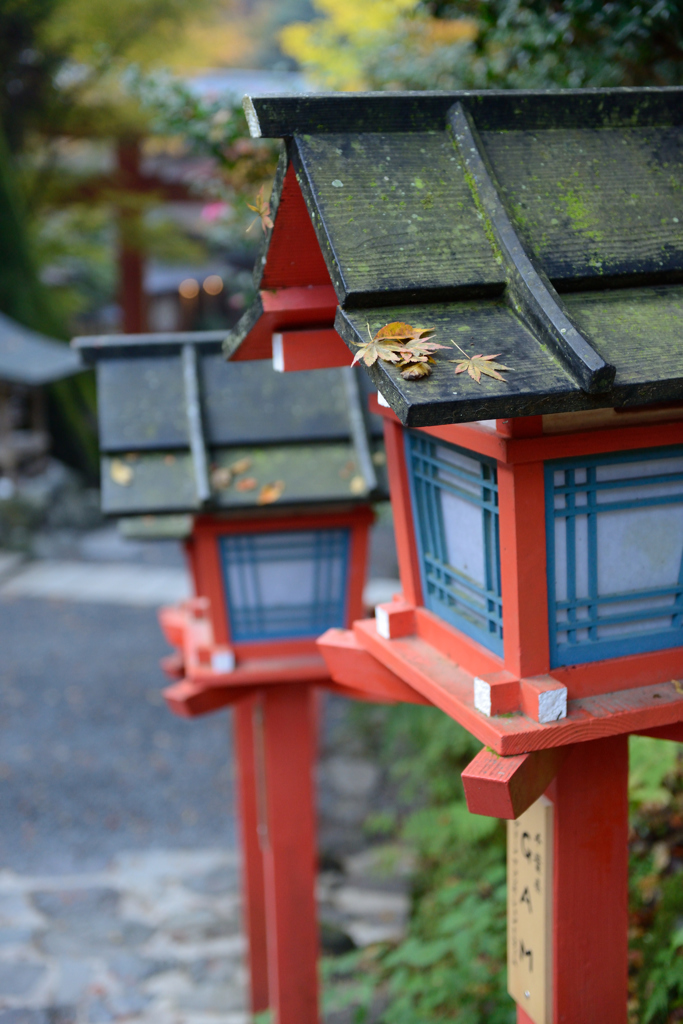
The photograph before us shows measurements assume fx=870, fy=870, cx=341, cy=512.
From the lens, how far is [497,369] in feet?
5.15

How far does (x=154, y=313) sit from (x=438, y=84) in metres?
23.0

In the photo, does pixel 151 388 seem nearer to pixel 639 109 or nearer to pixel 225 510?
pixel 225 510

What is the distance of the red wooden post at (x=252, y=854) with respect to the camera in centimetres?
464

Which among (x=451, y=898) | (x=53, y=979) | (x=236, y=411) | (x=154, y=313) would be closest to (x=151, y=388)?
(x=236, y=411)

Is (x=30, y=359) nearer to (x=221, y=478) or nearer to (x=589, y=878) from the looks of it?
(x=221, y=478)

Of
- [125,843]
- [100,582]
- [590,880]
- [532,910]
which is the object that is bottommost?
[125,843]

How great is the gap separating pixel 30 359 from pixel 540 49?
31.4 ft

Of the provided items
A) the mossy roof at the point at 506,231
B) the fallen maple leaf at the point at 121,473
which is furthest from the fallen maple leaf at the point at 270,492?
the mossy roof at the point at 506,231

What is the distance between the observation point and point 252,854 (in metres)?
4.77

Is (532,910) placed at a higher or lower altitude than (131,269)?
lower

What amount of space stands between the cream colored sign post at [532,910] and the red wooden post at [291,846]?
139 cm

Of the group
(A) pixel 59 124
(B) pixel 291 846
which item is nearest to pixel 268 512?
(B) pixel 291 846

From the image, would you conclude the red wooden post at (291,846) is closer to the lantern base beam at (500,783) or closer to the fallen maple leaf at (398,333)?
the lantern base beam at (500,783)

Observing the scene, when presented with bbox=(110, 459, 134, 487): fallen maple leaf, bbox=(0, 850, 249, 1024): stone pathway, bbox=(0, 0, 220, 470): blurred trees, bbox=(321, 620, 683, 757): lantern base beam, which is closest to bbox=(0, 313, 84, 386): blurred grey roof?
bbox=(0, 0, 220, 470): blurred trees
